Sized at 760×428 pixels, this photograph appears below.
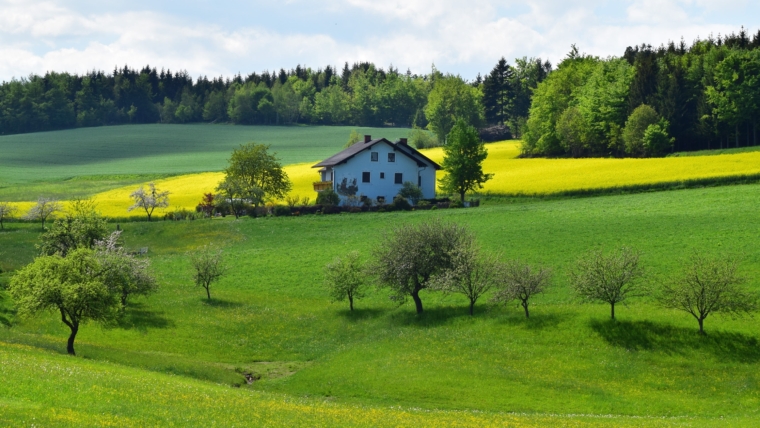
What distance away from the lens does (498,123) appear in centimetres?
19350

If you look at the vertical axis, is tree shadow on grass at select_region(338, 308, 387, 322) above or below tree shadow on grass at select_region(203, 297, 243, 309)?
below

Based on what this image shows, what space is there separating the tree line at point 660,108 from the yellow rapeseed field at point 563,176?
9.07m

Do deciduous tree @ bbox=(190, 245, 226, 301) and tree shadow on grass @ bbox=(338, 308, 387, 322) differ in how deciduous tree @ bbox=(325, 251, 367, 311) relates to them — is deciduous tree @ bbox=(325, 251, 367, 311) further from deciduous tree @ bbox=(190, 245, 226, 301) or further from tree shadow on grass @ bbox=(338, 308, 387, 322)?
deciduous tree @ bbox=(190, 245, 226, 301)

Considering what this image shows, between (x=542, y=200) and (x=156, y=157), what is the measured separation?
10688 centimetres

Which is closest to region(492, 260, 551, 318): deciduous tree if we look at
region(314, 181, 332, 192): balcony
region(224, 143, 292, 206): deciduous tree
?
region(314, 181, 332, 192): balcony

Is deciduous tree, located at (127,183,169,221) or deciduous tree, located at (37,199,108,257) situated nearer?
deciduous tree, located at (37,199,108,257)

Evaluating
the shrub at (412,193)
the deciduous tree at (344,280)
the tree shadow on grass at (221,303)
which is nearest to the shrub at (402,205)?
the shrub at (412,193)

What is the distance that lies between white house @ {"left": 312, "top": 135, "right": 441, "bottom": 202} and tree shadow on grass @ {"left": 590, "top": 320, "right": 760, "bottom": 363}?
57.2 metres

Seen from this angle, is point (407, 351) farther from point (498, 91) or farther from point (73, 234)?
point (498, 91)

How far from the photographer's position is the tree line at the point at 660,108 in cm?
11338

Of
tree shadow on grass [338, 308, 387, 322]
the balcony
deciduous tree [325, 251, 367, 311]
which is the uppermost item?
the balcony

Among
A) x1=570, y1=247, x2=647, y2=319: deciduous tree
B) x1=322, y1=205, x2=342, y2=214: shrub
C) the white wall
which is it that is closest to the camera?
x1=570, y1=247, x2=647, y2=319: deciduous tree

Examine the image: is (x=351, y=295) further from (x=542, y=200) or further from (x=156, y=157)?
(x=156, y=157)

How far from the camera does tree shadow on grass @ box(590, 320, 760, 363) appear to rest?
4069 centimetres
